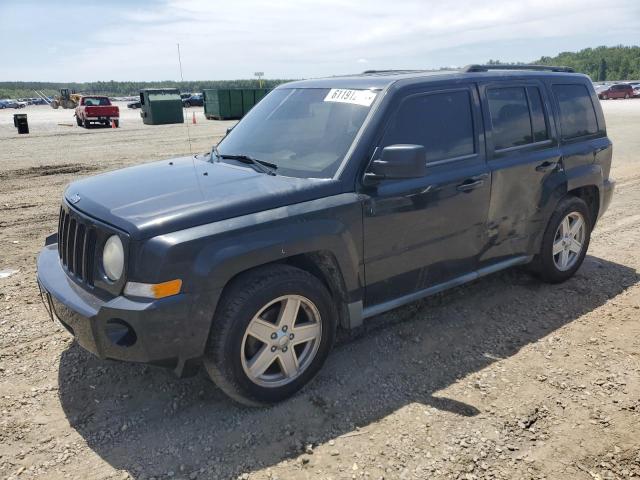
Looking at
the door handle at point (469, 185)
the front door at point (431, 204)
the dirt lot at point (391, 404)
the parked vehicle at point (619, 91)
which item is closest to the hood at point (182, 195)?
the front door at point (431, 204)

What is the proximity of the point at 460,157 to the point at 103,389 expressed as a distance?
2.99 metres

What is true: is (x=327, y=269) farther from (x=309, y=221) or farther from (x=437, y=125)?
(x=437, y=125)

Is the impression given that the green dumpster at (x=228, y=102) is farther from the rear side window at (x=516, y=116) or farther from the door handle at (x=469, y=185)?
the door handle at (x=469, y=185)

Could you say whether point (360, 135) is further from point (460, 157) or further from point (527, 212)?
point (527, 212)

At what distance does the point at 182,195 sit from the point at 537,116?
10.4 ft

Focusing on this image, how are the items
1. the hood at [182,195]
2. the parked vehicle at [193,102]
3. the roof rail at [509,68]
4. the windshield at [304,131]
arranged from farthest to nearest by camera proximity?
the parked vehicle at [193,102], the roof rail at [509,68], the windshield at [304,131], the hood at [182,195]

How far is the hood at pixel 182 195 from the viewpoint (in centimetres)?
286

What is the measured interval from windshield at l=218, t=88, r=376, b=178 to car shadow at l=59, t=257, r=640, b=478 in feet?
4.65

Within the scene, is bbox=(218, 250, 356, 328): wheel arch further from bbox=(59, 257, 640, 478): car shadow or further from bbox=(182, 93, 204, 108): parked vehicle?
bbox=(182, 93, 204, 108): parked vehicle

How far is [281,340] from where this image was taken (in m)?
3.21

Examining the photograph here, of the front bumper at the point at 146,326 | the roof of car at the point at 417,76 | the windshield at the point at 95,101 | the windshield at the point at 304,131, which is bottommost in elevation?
the front bumper at the point at 146,326

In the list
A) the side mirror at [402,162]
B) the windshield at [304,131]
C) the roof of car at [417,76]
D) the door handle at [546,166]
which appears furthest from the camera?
the door handle at [546,166]

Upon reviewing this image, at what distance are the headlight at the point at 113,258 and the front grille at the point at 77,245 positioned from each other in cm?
15

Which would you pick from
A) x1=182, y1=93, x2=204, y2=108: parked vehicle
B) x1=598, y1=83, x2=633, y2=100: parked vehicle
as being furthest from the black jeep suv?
x1=182, y1=93, x2=204, y2=108: parked vehicle
